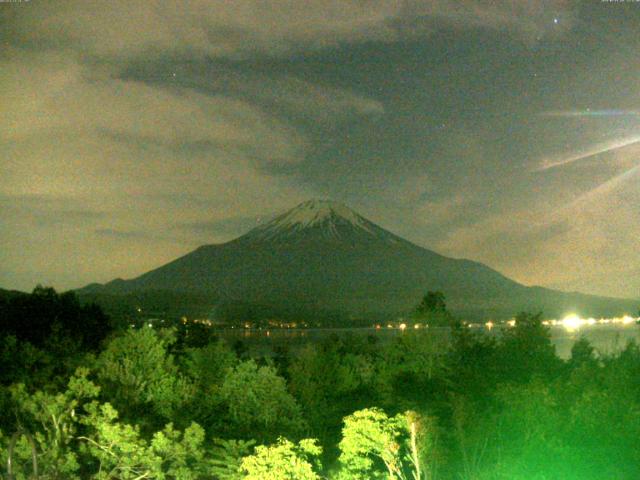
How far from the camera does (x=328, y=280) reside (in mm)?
172000

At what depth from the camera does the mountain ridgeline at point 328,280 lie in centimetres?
14788

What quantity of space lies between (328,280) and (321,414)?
145891 millimetres

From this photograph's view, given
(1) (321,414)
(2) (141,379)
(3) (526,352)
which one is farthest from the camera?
(1) (321,414)

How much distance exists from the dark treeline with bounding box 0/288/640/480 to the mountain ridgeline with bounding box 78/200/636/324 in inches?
4221

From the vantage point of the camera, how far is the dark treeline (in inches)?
421

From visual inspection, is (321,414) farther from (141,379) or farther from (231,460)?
(231,460)

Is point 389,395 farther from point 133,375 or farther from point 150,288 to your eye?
point 150,288

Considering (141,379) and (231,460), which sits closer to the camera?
(231,460)

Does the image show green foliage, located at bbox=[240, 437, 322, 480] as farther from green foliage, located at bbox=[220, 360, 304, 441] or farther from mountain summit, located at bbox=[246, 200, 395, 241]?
mountain summit, located at bbox=[246, 200, 395, 241]

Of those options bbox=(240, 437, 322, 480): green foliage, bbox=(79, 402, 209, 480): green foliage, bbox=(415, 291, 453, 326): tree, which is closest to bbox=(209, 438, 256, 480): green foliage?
bbox=(79, 402, 209, 480): green foliage

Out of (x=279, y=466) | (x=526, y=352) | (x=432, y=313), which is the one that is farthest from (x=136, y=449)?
(x=432, y=313)

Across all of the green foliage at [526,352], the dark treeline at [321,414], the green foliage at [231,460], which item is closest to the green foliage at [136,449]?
the dark treeline at [321,414]

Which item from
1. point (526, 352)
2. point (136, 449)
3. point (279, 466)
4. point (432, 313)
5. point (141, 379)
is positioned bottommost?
point (136, 449)

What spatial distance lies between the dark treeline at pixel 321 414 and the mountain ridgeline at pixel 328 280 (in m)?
107
